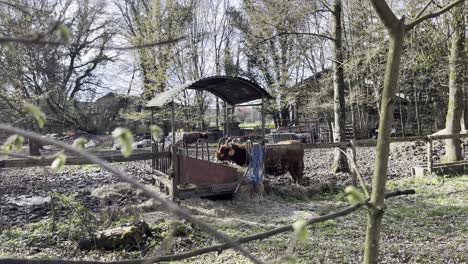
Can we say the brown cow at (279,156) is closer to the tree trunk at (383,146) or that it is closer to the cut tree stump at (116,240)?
the cut tree stump at (116,240)

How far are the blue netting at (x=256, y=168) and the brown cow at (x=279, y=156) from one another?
909mm

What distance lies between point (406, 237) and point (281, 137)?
52.1 ft

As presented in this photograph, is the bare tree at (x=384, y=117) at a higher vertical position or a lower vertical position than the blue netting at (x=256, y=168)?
higher

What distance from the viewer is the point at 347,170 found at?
460 inches

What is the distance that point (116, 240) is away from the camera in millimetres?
5117

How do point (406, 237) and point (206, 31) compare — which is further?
point (206, 31)

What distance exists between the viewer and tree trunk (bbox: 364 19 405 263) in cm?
123

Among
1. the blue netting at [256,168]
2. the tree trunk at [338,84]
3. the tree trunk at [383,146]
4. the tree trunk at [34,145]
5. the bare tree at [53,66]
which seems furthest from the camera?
the tree trunk at [338,84]

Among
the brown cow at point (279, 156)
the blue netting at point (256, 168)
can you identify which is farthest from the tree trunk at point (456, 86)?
the blue netting at point (256, 168)

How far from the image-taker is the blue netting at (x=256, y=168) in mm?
8305

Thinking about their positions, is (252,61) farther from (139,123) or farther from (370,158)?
(370,158)

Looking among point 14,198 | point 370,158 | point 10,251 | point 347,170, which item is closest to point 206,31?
point 370,158

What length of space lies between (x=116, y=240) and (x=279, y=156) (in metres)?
5.12

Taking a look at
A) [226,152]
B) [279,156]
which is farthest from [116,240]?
[279,156]
